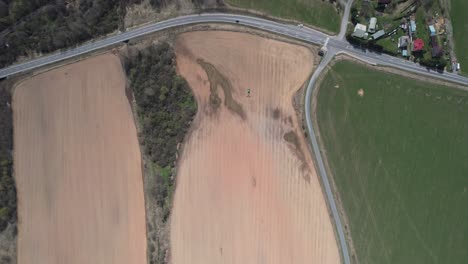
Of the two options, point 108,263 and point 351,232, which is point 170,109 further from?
point 351,232

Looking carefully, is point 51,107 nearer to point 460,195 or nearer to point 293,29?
point 293,29

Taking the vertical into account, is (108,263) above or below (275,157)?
below

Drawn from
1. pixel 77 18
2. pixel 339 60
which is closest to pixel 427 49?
pixel 339 60

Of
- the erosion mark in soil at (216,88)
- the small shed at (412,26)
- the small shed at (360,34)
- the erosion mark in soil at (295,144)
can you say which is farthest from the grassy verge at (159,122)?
the small shed at (412,26)

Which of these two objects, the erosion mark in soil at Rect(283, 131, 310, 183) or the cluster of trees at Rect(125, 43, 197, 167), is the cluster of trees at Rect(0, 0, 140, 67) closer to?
the cluster of trees at Rect(125, 43, 197, 167)

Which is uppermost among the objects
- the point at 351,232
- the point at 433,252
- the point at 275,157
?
the point at 275,157

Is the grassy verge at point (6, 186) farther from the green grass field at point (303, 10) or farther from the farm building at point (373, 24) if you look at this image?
the farm building at point (373, 24)
